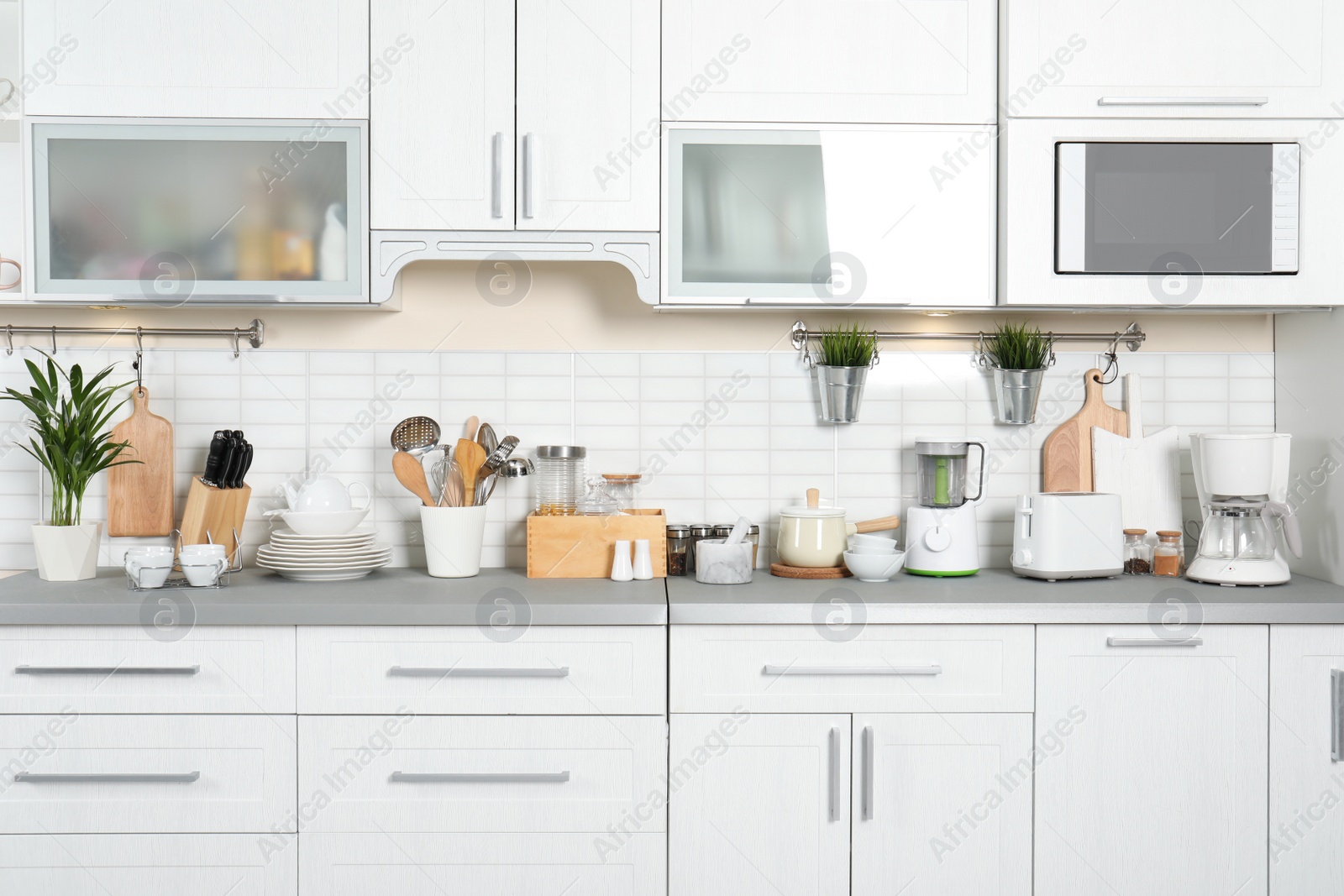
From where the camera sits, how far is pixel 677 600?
1924mm

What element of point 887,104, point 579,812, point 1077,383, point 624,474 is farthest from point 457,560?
point 1077,383

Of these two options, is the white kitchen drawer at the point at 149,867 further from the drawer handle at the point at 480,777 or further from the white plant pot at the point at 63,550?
the white plant pot at the point at 63,550

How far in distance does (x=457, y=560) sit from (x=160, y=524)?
0.79 meters

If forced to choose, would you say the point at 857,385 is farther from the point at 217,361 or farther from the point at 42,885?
the point at 42,885

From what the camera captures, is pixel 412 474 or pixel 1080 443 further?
pixel 1080 443

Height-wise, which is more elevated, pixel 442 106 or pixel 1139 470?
pixel 442 106

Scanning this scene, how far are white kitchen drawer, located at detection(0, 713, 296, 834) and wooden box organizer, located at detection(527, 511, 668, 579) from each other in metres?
0.65

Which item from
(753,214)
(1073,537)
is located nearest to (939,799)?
(1073,537)

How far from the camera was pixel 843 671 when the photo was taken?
74.5 inches

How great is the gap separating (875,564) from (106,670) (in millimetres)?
1599

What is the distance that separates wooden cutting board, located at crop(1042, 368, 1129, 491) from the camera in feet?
7.97

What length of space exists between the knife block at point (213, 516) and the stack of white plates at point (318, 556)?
→ 5.8 inches

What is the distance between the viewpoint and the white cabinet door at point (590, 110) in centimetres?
211

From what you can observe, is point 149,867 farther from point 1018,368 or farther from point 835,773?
point 1018,368
